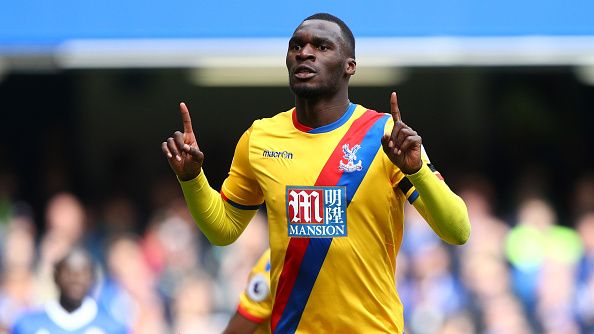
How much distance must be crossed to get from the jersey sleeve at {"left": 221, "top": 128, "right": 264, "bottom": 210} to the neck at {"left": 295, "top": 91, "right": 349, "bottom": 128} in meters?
0.29

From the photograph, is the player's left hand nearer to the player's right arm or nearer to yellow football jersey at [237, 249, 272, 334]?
the player's right arm

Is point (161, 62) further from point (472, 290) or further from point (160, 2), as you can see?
point (472, 290)

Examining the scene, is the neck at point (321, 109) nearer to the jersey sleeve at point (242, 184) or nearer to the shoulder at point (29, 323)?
the jersey sleeve at point (242, 184)

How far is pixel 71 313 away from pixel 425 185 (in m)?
4.66

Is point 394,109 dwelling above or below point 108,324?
above

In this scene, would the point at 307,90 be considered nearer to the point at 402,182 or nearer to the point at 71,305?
the point at 402,182

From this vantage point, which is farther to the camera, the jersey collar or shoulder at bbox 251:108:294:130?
shoulder at bbox 251:108:294:130

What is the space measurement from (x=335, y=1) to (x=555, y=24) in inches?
68.0

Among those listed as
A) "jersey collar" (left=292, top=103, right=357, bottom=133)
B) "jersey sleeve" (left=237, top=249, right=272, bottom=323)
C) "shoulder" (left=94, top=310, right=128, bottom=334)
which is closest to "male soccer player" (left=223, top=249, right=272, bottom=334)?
"jersey sleeve" (left=237, top=249, right=272, bottom=323)

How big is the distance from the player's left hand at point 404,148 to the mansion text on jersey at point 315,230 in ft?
1.33

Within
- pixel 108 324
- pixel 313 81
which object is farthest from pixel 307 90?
pixel 108 324

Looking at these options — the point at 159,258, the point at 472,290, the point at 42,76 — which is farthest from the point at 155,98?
the point at 472,290

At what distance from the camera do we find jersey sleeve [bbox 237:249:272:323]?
6.02 meters

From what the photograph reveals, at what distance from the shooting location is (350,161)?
4453 millimetres
